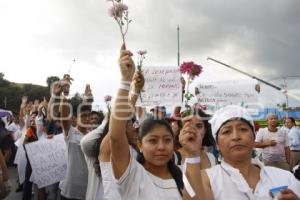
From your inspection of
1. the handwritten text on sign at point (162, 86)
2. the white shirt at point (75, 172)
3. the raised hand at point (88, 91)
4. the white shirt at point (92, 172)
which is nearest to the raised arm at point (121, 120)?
the white shirt at point (92, 172)

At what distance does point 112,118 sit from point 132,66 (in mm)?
341

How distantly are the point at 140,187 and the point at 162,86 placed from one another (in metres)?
3.22

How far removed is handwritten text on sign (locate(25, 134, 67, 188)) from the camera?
6.23 metres

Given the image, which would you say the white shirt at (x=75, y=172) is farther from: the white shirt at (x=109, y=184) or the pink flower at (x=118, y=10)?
the pink flower at (x=118, y=10)

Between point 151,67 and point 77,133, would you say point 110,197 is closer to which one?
point 77,133

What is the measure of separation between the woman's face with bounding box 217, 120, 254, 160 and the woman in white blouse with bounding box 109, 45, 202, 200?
1.23 feet

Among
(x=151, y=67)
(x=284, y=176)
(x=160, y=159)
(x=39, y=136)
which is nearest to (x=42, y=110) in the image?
(x=39, y=136)

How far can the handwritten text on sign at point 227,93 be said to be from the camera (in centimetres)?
604

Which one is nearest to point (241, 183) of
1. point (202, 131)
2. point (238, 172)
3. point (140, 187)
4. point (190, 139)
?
point (238, 172)

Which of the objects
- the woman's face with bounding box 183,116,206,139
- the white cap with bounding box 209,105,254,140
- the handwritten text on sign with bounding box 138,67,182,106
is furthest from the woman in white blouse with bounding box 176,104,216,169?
the handwritten text on sign with bounding box 138,67,182,106

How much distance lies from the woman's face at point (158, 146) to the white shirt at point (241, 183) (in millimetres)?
405

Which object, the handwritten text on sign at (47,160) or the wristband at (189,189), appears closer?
the wristband at (189,189)

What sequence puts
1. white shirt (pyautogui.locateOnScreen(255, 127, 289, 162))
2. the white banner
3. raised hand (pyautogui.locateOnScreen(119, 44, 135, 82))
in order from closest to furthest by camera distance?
raised hand (pyautogui.locateOnScreen(119, 44, 135, 82)) < the white banner < white shirt (pyautogui.locateOnScreen(255, 127, 289, 162))

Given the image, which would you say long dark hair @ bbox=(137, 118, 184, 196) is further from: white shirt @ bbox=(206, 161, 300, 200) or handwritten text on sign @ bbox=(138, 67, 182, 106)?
handwritten text on sign @ bbox=(138, 67, 182, 106)
